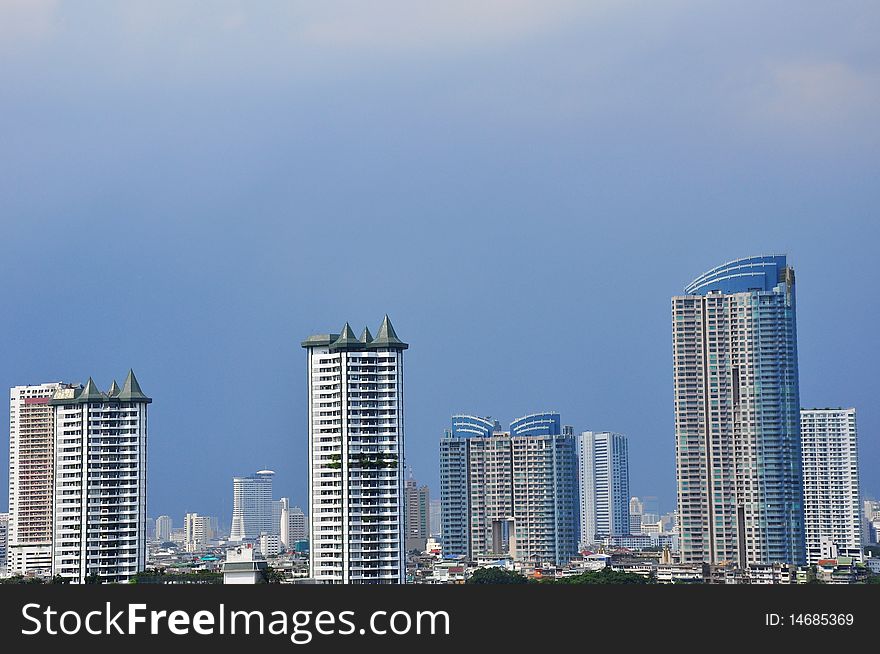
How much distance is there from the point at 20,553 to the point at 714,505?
1350cm

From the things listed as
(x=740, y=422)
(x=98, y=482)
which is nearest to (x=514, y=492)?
(x=740, y=422)

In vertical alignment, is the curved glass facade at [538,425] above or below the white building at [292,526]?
above

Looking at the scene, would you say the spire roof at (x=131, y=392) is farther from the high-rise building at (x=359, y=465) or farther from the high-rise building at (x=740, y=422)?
the high-rise building at (x=740, y=422)

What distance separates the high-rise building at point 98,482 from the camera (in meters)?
19.2

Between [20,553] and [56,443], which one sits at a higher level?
[56,443]

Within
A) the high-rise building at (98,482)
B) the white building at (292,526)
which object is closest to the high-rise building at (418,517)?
the white building at (292,526)

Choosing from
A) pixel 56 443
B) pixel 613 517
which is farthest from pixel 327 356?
pixel 613 517

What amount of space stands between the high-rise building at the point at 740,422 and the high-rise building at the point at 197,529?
30542 mm

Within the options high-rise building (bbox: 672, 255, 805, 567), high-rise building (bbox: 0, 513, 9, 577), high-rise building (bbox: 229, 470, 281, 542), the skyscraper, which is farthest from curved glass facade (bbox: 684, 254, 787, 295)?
high-rise building (bbox: 229, 470, 281, 542)

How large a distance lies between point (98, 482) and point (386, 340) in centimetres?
501

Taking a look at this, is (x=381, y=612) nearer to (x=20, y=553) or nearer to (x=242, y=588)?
(x=242, y=588)

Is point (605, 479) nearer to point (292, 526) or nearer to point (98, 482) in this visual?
point (292, 526)

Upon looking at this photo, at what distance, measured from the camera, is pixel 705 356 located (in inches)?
920

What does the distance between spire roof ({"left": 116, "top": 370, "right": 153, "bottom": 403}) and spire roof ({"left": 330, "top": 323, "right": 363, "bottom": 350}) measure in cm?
344
